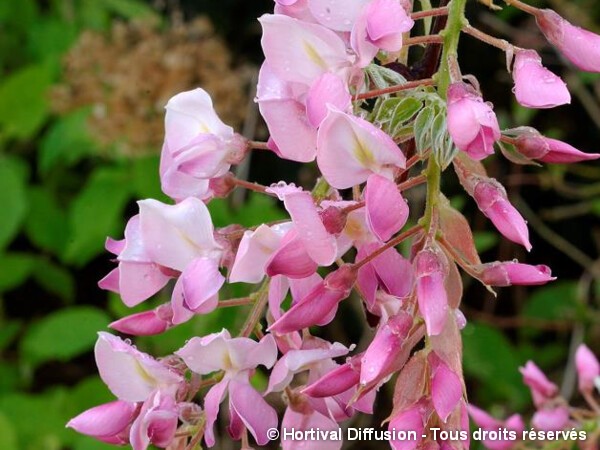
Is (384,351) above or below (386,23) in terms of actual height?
below

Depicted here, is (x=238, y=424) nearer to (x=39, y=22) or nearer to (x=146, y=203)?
(x=146, y=203)

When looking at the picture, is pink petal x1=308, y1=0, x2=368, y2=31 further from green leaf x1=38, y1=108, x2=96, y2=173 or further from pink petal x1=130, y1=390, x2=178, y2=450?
green leaf x1=38, y1=108, x2=96, y2=173

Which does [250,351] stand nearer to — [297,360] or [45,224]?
[297,360]

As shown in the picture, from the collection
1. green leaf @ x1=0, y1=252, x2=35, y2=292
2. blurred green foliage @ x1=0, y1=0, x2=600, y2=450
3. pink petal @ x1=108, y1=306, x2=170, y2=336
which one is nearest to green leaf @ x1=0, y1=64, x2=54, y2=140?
blurred green foliage @ x1=0, y1=0, x2=600, y2=450

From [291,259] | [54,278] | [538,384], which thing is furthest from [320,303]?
[54,278]

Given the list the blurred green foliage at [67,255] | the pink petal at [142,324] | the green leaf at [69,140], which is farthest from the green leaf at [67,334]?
the pink petal at [142,324]

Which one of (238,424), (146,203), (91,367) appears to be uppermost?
(146,203)

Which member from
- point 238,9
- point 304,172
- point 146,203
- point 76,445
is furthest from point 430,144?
point 238,9
